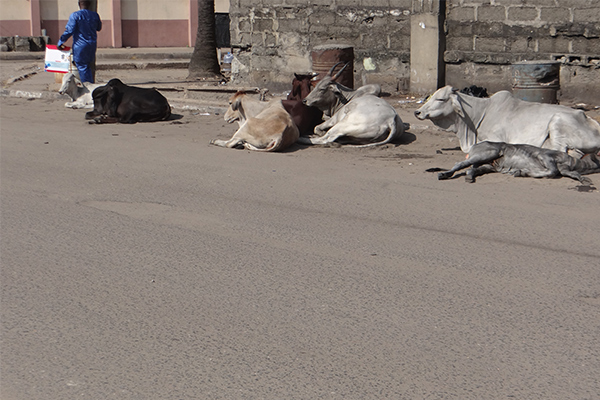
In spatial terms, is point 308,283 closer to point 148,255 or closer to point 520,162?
point 148,255

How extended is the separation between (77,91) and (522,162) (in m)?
9.46

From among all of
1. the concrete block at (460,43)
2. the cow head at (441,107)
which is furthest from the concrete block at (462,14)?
the cow head at (441,107)

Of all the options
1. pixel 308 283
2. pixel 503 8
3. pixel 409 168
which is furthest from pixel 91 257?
pixel 503 8

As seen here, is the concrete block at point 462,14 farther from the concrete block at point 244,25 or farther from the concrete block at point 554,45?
the concrete block at point 244,25

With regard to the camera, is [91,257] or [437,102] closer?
[91,257]

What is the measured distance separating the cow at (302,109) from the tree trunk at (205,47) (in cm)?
814

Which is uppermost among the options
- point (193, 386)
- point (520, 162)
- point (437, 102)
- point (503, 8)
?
point (503, 8)

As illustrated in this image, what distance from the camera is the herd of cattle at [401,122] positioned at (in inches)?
331

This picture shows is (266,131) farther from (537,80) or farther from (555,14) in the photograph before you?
(555,14)

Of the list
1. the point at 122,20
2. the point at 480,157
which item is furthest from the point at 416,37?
the point at 122,20

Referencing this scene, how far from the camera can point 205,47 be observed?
1908 cm

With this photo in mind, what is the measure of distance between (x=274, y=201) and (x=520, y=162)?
111 inches

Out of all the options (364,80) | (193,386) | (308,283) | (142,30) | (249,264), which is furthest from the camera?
(142,30)

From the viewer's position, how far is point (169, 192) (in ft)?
25.2
